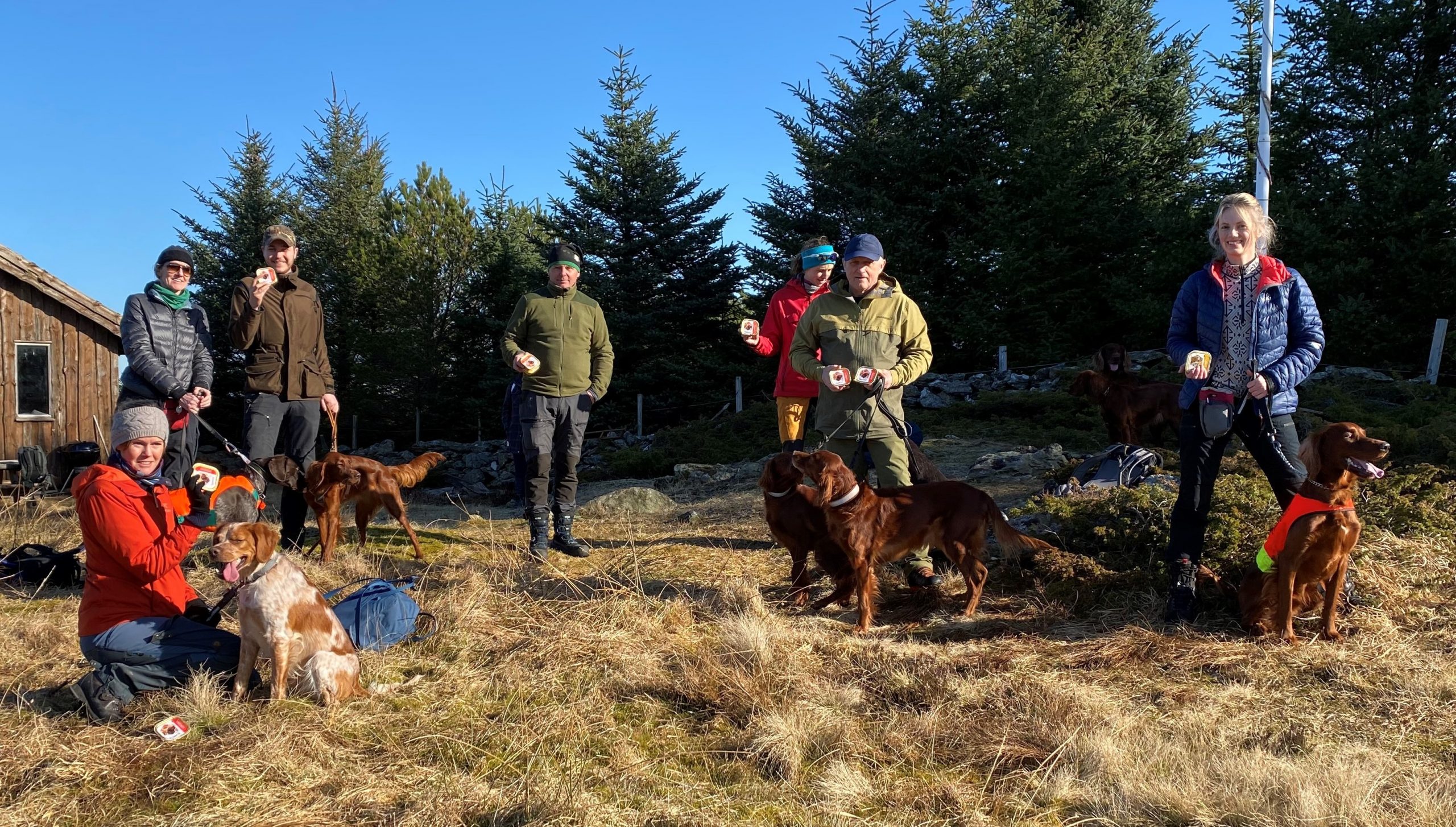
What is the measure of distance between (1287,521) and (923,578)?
181cm

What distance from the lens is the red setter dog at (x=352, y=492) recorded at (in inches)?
227

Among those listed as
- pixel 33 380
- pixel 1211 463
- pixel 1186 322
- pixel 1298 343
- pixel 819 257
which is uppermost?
pixel 819 257

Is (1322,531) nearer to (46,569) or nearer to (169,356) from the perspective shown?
(169,356)

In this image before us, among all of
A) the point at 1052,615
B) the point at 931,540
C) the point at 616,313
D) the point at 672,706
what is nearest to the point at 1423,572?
the point at 1052,615

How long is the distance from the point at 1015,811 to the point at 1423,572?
11.1 feet

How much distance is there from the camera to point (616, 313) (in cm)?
1877

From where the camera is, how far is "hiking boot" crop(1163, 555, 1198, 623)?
4418mm

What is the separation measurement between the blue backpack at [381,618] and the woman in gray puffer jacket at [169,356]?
1693mm

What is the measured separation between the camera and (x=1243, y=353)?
4.11m

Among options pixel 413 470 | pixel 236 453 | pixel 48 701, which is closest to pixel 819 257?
pixel 413 470

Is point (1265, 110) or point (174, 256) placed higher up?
point (1265, 110)

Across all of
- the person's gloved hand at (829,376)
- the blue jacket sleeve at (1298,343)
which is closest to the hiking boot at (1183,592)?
the blue jacket sleeve at (1298,343)

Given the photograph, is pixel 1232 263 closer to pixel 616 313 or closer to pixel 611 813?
pixel 611 813

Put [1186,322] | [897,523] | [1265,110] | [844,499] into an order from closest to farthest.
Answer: [1186,322]
[844,499]
[897,523]
[1265,110]
